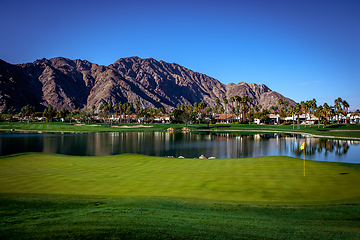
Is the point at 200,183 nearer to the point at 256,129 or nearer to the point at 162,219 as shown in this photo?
the point at 162,219

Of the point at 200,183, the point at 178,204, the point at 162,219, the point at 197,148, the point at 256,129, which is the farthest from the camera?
the point at 256,129

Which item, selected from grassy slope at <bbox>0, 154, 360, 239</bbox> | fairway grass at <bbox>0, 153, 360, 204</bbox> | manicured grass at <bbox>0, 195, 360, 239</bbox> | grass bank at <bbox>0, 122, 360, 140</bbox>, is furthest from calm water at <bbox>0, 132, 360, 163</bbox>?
manicured grass at <bbox>0, 195, 360, 239</bbox>

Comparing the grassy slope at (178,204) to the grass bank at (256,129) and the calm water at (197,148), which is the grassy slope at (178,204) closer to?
→ the calm water at (197,148)

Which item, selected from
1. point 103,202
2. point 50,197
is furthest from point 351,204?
point 50,197

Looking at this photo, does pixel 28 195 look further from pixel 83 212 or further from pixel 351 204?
pixel 351 204

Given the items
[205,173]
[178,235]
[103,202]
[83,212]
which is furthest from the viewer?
[205,173]

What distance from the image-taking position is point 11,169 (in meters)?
17.1

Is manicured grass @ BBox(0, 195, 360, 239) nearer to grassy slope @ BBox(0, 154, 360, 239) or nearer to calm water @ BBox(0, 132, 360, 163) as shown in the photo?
grassy slope @ BBox(0, 154, 360, 239)

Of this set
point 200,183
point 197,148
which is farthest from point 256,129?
point 200,183

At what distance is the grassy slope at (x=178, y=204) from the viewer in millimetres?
6910

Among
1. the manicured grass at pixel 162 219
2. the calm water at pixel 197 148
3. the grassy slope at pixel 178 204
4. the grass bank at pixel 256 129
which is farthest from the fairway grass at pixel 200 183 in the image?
the grass bank at pixel 256 129

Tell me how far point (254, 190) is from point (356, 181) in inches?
259

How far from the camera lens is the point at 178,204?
10000 millimetres

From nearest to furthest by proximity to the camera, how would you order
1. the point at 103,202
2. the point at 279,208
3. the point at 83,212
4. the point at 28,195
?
the point at 83,212, the point at 279,208, the point at 103,202, the point at 28,195
